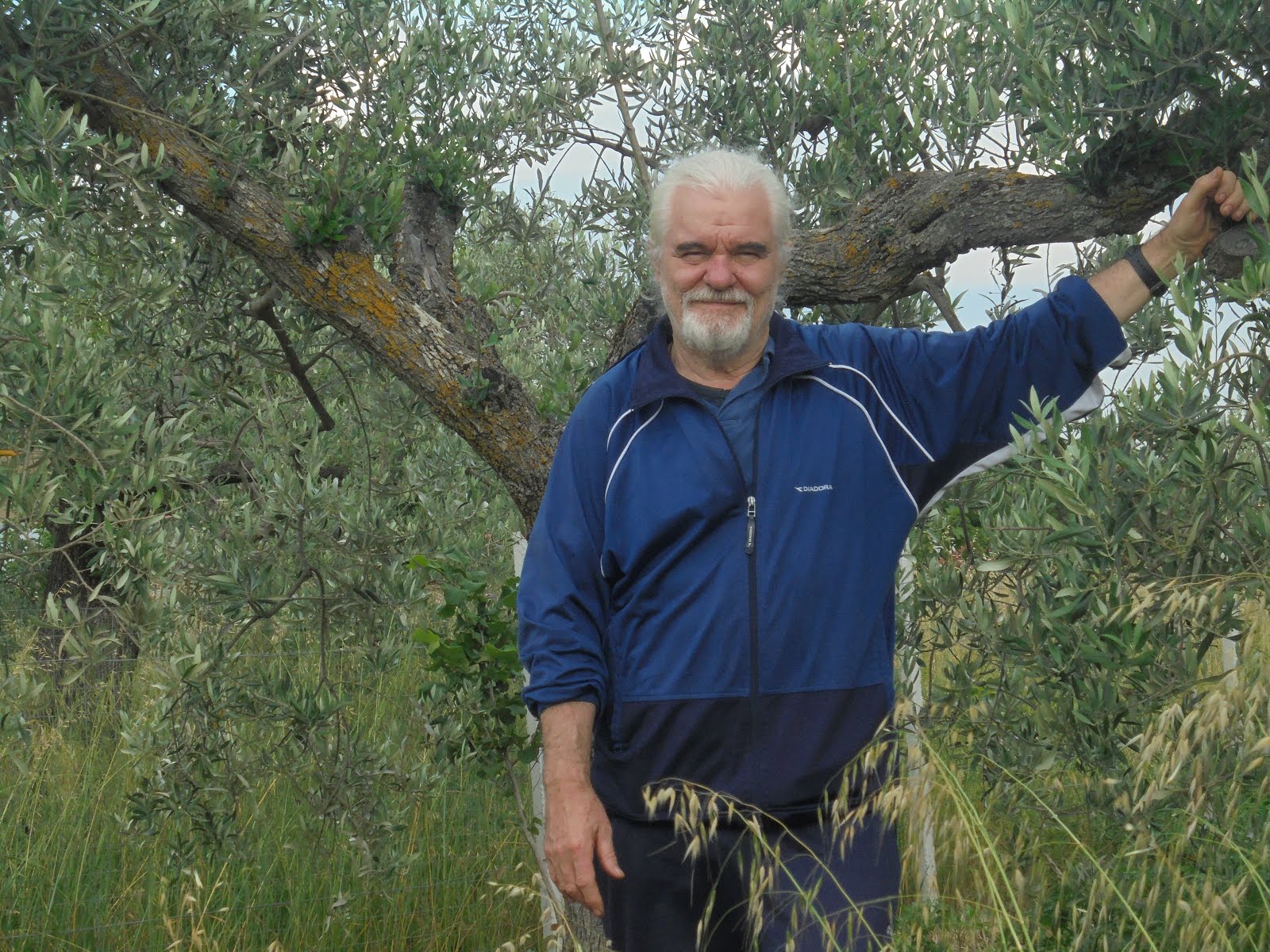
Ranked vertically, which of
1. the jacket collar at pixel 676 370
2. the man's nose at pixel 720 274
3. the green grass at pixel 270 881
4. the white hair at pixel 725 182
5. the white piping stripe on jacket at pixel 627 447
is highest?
the white hair at pixel 725 182

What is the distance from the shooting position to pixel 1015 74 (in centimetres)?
466

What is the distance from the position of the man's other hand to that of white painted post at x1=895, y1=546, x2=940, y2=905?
84cm

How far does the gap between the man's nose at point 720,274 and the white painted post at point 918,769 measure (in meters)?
1.20

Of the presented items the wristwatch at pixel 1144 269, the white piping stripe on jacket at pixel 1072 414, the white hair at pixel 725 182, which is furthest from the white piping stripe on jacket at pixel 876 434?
the wristwatch at pixel 1144 269

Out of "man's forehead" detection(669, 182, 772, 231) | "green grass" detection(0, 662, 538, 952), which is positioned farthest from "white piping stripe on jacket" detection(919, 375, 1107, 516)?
"green grass" detection(0, 662, 538, 952)

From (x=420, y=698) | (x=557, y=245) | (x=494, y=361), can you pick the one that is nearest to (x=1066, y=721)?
(x=494, y=361)

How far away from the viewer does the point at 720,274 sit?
11.6 feet

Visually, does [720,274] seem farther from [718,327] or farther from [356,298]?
[356,298]

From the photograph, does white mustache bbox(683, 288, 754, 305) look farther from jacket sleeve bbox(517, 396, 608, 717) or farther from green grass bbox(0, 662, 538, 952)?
green grass bbox(0, 662, 538, 952)

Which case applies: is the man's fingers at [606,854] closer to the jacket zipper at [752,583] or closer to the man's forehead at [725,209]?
the jacket zipper at [752,583]

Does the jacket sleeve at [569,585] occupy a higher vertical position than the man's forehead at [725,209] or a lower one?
lower

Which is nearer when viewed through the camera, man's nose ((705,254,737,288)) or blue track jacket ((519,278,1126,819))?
blue track jacket ((519,278,1126,819))

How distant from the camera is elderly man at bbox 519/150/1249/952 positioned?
325cm

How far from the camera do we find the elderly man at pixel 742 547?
3.25 metres
